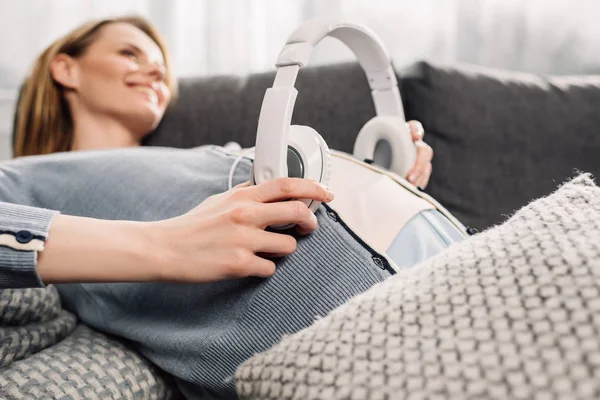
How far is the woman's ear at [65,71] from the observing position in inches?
48.7

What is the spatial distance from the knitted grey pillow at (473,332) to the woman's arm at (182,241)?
138mm

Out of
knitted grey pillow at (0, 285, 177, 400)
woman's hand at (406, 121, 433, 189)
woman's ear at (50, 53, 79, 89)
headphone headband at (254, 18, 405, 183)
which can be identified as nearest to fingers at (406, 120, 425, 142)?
woman's hand at (406, 121, 433, 189)

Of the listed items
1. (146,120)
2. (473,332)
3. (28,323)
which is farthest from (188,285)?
(146,120)

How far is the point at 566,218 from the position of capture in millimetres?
419

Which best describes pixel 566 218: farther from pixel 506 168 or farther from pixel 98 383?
pixel 506 168

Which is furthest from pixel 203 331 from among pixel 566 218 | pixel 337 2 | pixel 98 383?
pixel 337 2

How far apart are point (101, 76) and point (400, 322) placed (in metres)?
1.02

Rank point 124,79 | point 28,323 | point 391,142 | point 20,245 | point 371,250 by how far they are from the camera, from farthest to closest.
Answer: point 124,79, point 391,142, point 28,323, point 371,250, point 20,245

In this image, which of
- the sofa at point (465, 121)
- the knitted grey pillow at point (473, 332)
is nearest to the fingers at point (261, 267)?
the knitted grey pillow at point (473, 332)

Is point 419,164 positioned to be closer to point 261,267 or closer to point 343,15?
point 261,267

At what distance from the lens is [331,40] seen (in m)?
1.63

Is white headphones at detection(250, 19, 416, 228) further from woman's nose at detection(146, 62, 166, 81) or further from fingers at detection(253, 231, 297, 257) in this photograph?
woman's nose at detection(146, 62, 166, 81)

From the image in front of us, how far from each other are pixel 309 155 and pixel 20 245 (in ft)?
0.92

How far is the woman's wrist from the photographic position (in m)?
0.51
